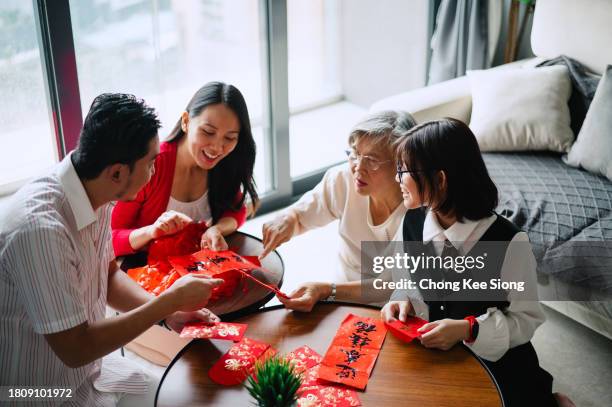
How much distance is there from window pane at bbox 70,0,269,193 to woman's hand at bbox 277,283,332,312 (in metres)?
1.72

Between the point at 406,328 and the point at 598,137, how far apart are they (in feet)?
Answer: 5.06

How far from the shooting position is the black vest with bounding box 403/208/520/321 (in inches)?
71.9

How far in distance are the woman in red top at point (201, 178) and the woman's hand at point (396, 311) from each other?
1.94ft

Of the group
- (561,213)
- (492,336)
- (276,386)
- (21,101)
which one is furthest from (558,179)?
(21,101)

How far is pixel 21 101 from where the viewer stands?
2.90m

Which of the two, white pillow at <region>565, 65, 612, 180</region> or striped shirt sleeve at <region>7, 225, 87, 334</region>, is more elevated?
striped shirt sleeve at <region>7, 225, 87, 334</region>

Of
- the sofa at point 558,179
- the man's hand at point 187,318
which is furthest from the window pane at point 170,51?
the man's hand at point 187,318

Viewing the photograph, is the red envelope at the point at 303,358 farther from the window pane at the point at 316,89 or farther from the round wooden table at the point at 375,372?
the window pane at the point at 316,89

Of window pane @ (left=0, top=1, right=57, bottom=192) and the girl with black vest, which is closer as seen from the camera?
the girl with black vest

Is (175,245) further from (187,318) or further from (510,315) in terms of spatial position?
(510,315)

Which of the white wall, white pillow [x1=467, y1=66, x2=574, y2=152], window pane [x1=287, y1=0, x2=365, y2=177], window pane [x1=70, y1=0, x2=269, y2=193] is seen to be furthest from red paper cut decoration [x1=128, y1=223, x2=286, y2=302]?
the white wall

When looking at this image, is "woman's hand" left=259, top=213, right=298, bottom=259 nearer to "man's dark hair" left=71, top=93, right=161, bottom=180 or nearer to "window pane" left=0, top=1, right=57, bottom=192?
"man's dark hair" left=71, top=93, right=161, bottom=180

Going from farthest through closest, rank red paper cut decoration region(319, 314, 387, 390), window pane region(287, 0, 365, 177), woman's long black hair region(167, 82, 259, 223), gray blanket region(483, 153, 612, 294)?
window pane region(287, 0, 365, 177)
gray blanket region(483, 153, 612, 294)
woman's long black hair region(167, 82, 259, 223)
red paper cut decoration region(319, 314, 387, 390)

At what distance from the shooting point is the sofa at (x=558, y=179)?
8.29ft
